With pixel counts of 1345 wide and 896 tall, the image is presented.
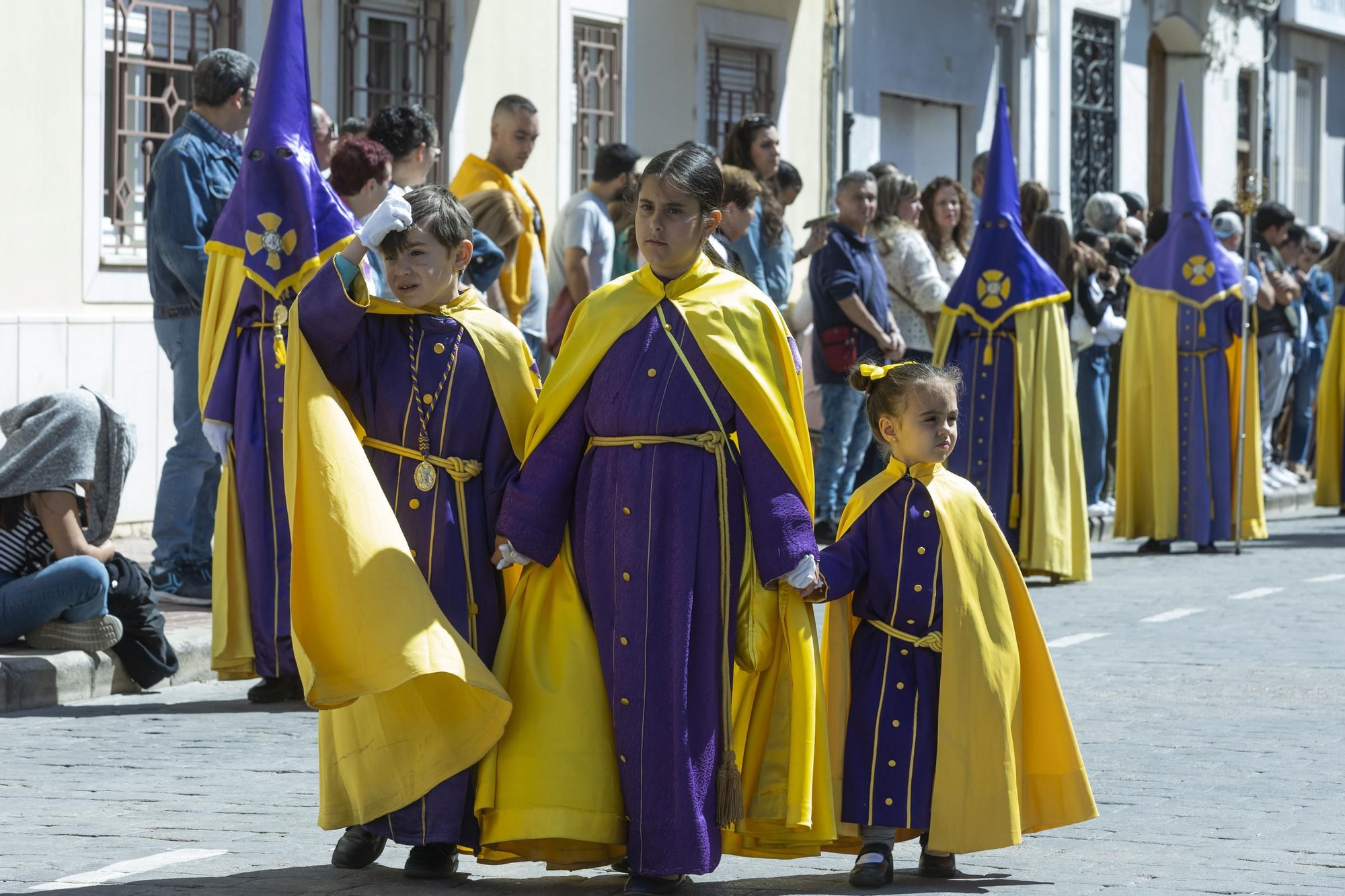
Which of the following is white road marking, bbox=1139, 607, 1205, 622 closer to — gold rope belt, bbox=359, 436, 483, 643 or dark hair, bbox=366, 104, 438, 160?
dark hair, bbox=366, 104, 438, 160

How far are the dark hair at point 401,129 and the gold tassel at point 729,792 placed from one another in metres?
4.37

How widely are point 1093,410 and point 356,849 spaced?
9.75 metres

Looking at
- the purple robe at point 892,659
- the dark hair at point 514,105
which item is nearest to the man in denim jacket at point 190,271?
the dark hair at point 514,105

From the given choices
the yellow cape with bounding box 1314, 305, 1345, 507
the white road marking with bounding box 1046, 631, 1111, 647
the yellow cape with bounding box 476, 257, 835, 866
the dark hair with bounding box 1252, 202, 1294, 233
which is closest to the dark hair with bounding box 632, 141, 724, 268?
the yellow cape with bounding box 476, 257, 835, 866

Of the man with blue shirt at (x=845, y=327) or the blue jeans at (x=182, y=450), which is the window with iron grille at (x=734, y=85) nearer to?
the man with blue shirt at (x=845, y=327)

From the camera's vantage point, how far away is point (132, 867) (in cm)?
559

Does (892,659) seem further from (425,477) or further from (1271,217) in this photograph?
(1271,217)

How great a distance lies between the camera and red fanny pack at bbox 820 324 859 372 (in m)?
12.7

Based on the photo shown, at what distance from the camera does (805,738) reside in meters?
5.28

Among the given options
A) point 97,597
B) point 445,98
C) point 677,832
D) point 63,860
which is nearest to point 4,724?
point 97,597

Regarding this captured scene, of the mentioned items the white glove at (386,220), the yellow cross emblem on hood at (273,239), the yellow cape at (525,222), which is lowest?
the white glove at (386,220)

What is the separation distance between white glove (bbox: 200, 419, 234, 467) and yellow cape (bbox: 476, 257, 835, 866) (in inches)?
112

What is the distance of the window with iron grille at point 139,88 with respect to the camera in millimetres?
12609

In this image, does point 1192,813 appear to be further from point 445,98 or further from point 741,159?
point 445,98
